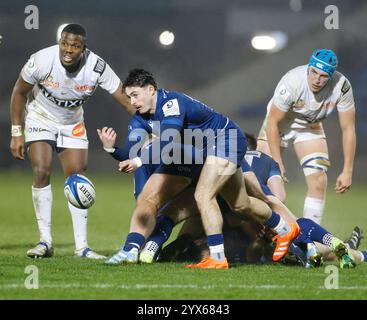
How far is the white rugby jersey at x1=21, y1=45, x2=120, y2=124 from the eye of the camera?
859 centimetres

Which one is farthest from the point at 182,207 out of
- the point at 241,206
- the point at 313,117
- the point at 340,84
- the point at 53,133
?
the point at 340,84

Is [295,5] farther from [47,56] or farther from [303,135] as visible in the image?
[47,56]

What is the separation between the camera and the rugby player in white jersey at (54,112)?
856cm

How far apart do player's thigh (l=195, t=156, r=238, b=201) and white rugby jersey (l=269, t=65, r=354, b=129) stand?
1.90m

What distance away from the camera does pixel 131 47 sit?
22250 mm

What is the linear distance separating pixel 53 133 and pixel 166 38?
13.9 m

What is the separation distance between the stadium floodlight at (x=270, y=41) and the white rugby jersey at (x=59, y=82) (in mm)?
14279

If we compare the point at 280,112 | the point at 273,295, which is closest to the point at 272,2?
the point at 280,112

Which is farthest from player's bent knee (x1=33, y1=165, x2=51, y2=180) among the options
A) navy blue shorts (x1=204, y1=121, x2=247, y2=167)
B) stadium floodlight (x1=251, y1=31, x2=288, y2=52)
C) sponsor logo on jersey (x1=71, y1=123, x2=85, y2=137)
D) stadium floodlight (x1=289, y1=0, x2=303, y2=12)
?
stadium floodlight (x1=251, y1=31, x2=288, y2=52)

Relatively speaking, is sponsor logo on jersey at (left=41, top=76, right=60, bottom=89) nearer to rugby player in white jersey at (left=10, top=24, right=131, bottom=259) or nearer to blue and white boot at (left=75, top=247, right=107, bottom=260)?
rugby player in white jersey at (left=10, top=24, right=131, bottom=259)

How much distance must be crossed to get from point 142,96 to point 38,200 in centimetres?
189

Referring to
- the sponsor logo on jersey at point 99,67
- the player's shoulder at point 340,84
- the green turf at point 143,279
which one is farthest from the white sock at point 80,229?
the player's shoulder at point 340,84

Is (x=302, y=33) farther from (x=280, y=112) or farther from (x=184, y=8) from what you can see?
(x=280, y=112)

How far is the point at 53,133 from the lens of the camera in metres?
8.75
